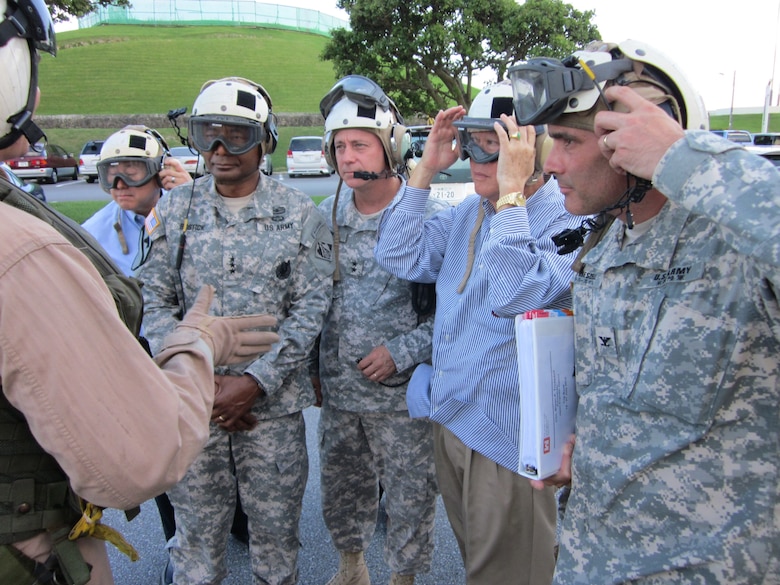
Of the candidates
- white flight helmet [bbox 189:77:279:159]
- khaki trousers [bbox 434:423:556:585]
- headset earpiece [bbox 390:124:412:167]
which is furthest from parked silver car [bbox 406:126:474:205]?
khaki trousers [bbox 434:423:556:585]

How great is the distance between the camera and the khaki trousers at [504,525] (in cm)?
205

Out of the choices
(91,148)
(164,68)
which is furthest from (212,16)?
(91,148)

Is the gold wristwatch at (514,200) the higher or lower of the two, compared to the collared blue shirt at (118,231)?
higher

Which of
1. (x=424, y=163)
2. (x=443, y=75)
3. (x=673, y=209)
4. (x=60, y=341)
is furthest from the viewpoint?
(x=443, y=75)

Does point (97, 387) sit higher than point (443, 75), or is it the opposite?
point (443, 75)

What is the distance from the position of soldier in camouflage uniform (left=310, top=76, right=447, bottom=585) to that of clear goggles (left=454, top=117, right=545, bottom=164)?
567mm

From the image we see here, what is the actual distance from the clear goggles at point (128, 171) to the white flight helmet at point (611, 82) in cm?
255

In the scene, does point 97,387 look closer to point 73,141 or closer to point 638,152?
point 638,152

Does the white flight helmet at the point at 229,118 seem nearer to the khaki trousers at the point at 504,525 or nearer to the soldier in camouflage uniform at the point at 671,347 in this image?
the soldier in camouflage uniform at the point at 671,347

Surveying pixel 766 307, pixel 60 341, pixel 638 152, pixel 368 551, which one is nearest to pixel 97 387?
pixel 60 341

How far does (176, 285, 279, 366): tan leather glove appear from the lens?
145cm

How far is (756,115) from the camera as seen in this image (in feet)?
173

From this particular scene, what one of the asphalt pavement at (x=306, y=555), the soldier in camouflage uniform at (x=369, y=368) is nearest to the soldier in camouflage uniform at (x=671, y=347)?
the soldier in camouflage uniform at (x=369, y=368)

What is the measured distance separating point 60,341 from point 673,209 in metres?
1.32
